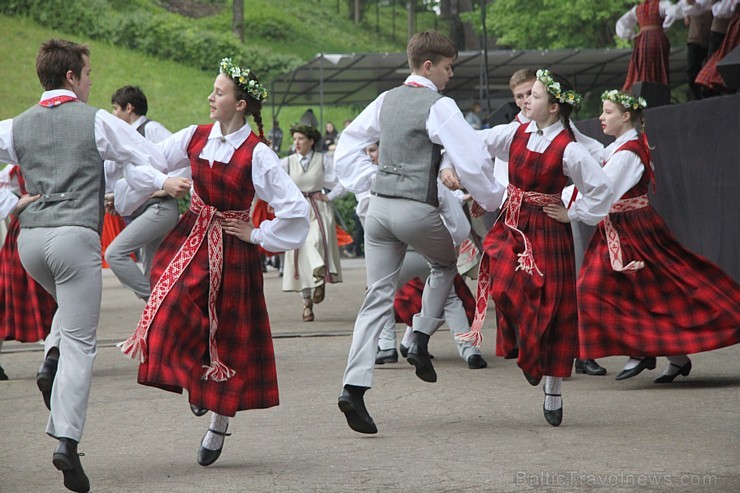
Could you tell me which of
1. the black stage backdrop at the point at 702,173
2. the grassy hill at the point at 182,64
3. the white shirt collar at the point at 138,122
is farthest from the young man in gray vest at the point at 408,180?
the grassy hill at the point at 182,64

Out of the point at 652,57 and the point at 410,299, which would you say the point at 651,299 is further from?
the point at 652,57

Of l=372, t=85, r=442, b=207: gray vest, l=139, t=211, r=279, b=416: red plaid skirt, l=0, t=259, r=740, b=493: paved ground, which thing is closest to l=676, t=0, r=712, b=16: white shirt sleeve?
l=0, t=259, r=740, b=493: paved ground

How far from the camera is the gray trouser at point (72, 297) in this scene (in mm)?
4684

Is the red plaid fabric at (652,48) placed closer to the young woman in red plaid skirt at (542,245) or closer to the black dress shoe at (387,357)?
the black dress shoe at (387,357)

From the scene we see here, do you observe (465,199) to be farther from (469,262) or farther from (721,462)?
(721,462)

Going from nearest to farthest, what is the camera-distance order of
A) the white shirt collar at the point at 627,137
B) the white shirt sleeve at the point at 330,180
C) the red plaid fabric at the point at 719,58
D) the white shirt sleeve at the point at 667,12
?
the white shirt collar at the point at 627,137 < the red plaid fabric at the point at 719,58 < the white shirt sleeve at the point at 330,180 < the white shirt sleeve at the point at 667,12

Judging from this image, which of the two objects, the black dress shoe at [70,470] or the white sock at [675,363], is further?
the white sock at [675,363]

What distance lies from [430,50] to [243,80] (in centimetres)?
102

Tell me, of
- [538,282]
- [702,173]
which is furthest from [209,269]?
[702,173]

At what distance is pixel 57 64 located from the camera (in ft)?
16.0

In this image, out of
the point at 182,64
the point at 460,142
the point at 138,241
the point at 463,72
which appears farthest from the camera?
the point at 182,64

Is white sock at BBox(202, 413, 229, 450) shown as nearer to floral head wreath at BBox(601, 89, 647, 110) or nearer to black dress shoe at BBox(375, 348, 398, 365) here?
black dress shoe at BBox(375, 348, 398, 365)

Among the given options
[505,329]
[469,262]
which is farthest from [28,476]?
[469,262]

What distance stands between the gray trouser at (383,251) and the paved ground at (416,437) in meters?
0.40
